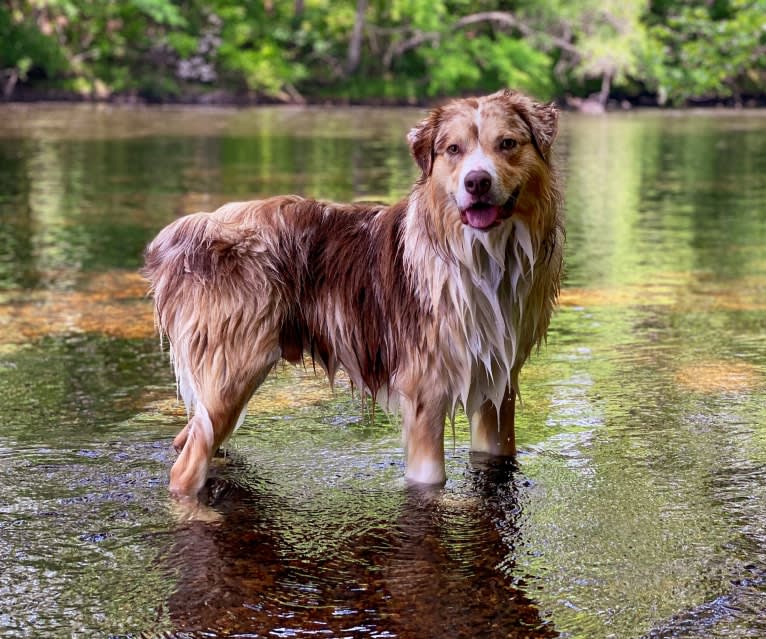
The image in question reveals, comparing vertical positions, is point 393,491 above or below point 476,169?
below

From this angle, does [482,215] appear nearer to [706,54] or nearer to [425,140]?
[425,140]

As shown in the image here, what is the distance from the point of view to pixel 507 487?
5.52 m

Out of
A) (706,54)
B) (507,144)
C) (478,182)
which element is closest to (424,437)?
(478,182)

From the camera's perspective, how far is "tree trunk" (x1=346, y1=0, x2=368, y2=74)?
1771 inches

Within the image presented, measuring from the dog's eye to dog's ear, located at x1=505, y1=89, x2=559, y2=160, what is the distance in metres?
0.13

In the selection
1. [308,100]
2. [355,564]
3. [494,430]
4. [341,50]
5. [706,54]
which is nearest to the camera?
[355,564]

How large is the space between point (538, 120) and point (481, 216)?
53 cm

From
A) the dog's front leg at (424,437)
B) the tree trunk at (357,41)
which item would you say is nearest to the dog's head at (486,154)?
the dog's front leg at (424,437)

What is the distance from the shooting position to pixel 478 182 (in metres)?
4.80

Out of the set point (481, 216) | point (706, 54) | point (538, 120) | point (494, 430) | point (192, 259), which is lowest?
point (494, 430)

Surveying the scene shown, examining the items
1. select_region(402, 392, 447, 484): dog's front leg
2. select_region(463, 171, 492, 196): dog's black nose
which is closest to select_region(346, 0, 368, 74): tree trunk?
select_region(402, 392, 447, 484): dog's front leg

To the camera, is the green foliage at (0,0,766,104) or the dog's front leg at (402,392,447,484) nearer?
the dog's front leg at (402,392,447,484)

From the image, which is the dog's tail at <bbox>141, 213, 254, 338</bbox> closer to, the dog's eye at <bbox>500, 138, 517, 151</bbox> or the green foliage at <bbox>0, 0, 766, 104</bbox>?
the dog's eye at <bbox>500, 138, 517, 151</bbox>

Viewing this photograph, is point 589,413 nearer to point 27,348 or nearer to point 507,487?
point 507,487
